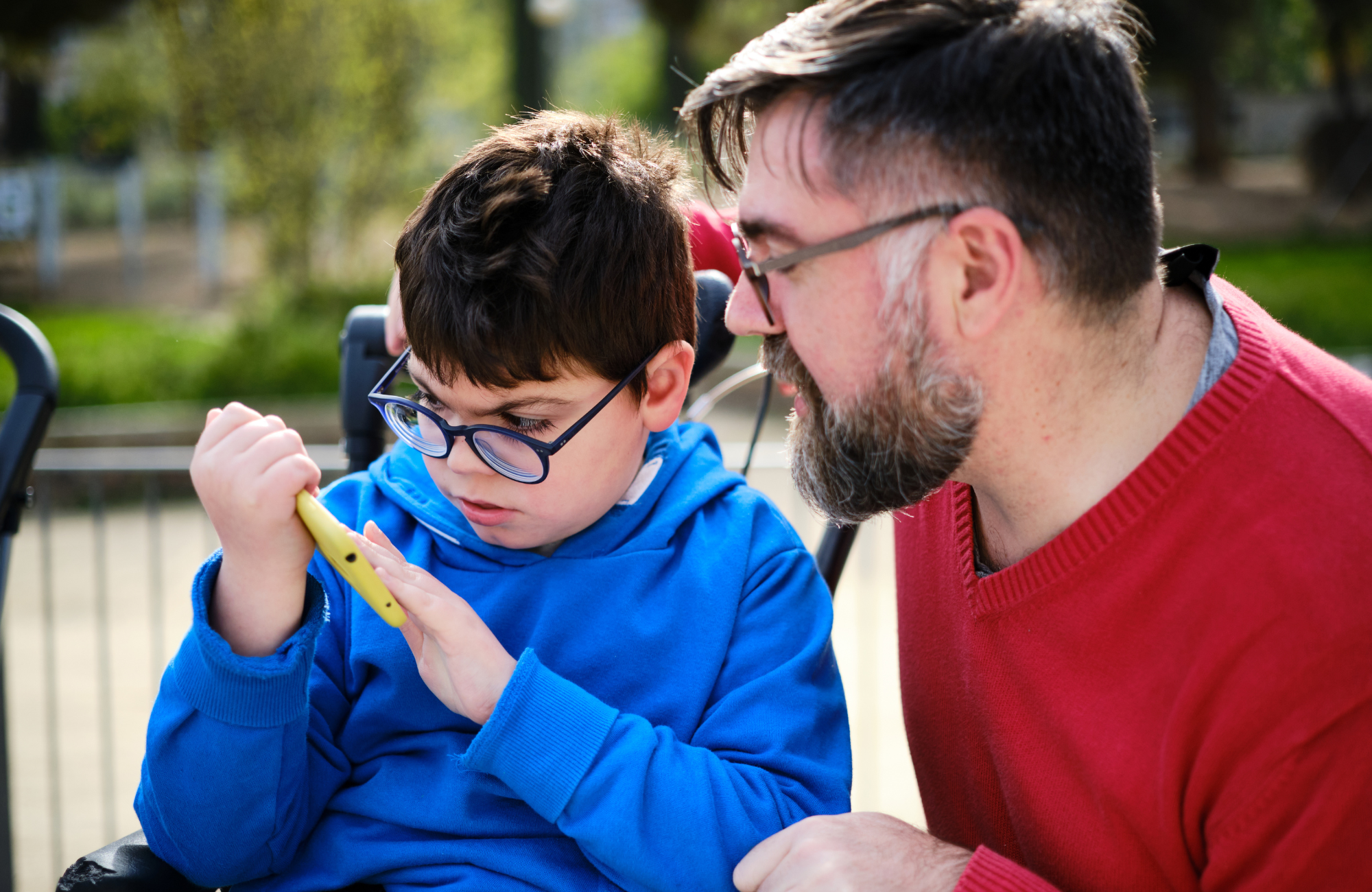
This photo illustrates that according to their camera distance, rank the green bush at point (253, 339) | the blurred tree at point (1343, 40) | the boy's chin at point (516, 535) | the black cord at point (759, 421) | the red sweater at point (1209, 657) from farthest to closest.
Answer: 1. the blurred tree at point (1343, 40)
2. the green bush at point (253, 339)
3. the black cord at point (759, 421)
4. the boy's chin at point (516, 535)
5. the red sweater at point (1209, 657)

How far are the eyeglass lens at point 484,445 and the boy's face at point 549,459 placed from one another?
17mm

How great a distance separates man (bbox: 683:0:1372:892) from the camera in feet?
4.34

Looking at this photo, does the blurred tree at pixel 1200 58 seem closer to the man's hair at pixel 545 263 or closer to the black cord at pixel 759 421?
the black cord at pixel 759 421

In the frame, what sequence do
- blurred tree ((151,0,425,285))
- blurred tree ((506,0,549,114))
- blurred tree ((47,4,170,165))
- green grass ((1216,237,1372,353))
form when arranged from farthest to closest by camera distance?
blurred tree ((47,4,170,165))
blurred tree ((506,0,549,114))
blurred tree ((151,0,425,285))
green grass ((1216,237,1372,353))

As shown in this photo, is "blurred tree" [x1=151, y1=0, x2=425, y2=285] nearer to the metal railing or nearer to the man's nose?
the metal railing

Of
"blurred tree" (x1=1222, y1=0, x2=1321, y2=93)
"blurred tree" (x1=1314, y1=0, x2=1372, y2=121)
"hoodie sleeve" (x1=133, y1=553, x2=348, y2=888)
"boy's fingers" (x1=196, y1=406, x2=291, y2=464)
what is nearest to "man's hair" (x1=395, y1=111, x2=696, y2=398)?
"boy's fingers" (x1=196, y1=406, x2=291, y2=464)

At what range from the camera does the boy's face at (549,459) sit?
1.58m

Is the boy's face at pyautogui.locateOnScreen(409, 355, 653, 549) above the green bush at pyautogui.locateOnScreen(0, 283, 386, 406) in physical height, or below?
above

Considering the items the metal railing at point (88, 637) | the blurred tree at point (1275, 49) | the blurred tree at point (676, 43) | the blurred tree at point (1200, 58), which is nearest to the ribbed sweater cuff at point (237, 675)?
the metal railing at point (88, 637)

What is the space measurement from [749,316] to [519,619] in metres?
0.50

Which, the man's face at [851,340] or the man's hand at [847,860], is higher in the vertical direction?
the man's face at [851,340]

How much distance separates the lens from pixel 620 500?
174 centimetres

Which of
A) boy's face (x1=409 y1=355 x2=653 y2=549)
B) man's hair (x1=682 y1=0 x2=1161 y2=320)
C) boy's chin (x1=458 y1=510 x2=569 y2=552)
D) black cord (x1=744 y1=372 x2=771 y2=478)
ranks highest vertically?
man's hair (x1=682 y1=0 x2=1161 y2=320)

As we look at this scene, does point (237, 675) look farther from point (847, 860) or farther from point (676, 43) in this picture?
point (676, 43)
